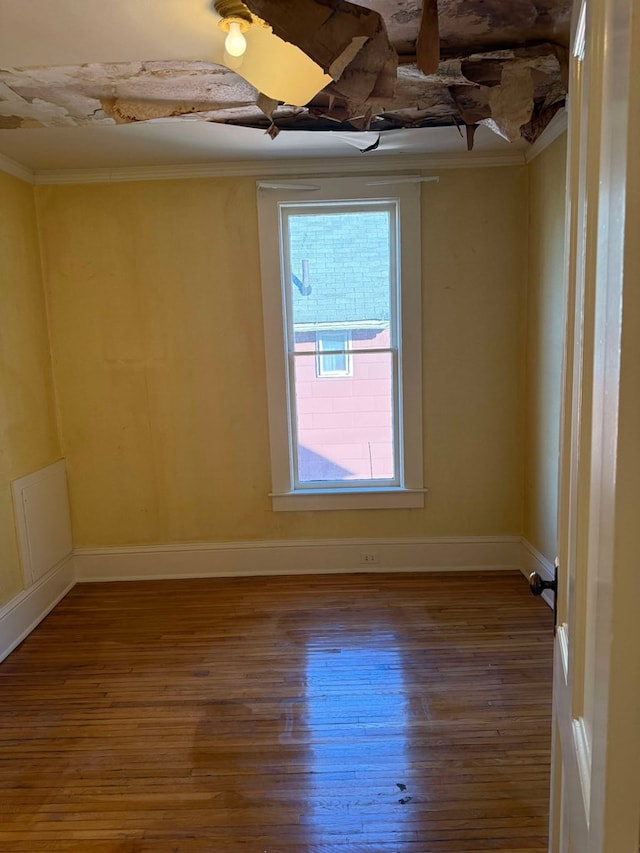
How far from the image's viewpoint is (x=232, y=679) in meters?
2.54

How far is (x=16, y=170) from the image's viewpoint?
10.4 feet

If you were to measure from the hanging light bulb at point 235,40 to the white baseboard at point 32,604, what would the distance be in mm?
2865

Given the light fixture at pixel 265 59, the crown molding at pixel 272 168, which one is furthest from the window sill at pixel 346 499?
the light fixture at pixel 265 59

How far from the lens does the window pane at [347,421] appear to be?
3.52 m

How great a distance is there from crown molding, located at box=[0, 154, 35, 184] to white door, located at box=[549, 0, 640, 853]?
3.26 m

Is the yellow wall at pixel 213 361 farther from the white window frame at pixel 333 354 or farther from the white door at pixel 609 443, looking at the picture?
the white door at pixel 609 443

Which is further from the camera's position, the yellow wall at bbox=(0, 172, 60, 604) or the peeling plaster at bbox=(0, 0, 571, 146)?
the yellow wall at bbox=(0, 172, 60, 604)

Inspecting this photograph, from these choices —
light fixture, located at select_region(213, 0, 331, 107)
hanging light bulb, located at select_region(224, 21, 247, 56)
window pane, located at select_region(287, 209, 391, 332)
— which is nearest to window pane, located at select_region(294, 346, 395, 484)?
window pane, located at select_region(287, 209, 391, 332)

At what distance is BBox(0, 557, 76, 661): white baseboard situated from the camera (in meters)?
2.87

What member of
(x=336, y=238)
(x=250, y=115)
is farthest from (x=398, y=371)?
(x=250, y=115)

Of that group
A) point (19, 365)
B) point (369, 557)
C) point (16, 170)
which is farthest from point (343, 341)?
point (16, 170)

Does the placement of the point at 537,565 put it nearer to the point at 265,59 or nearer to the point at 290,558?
the point at 290,558

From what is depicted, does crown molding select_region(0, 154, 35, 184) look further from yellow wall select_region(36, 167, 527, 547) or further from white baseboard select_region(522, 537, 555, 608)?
white baseboard select_region(522, 537, 555, 608)

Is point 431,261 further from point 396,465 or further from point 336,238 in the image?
point 396,465
